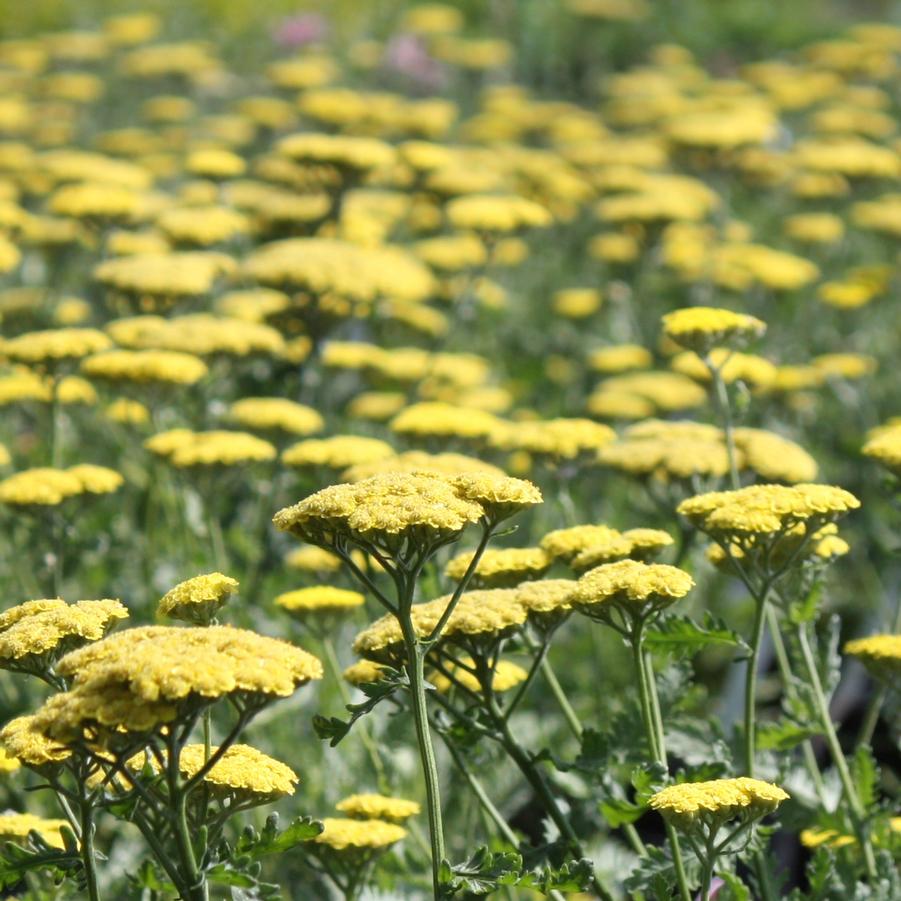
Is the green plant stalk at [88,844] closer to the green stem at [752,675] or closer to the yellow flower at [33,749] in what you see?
the yellow flower at [33,749]

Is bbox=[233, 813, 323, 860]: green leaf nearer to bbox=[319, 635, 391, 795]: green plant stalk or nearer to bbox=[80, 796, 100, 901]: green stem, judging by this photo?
bbox=[80, 796, 100, 901]: green stem

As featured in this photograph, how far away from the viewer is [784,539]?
13.1 ft

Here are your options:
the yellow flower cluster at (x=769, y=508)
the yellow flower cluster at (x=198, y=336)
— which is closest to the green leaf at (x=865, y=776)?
the yellow flower cluster at (x=769, y=508)

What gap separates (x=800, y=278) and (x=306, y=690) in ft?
13.1

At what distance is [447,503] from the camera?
310 centimetres

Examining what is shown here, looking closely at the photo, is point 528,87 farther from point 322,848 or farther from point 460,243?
point 322,848

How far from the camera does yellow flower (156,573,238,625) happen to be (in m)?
3.29

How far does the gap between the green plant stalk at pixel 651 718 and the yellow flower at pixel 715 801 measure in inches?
6.3

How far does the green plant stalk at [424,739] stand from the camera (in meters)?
3.09

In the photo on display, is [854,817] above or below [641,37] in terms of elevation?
above

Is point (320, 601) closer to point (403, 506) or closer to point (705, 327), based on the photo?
point (705, 327)

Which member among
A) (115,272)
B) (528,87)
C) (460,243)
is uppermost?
(115,272)

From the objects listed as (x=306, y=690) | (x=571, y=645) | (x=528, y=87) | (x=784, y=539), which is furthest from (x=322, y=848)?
(x=528, y=87)

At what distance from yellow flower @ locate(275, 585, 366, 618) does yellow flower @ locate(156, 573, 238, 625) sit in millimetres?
1090
